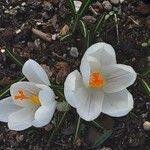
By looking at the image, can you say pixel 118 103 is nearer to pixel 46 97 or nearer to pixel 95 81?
pixel 95 81

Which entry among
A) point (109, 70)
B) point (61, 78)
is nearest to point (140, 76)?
point (109, 70)

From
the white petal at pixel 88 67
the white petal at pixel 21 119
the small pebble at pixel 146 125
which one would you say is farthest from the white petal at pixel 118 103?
the small pebble at pixel 146 125

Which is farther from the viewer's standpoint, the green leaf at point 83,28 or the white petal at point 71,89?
the green leaf at point 83,28

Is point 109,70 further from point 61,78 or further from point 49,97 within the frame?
point 61,78

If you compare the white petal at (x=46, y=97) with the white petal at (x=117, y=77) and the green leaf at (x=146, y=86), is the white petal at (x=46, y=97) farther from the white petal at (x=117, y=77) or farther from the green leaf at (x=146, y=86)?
the green leaf at (x=146, y=86)

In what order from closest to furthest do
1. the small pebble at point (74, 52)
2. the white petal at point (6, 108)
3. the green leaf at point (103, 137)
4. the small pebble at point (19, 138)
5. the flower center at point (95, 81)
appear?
1. the flower center at point (95, 81)
2. the white petal at point (6, 108)
3. the green leaf at point (103, 137)
4. the small pebble at point (19, 138)
5. the small pebble at point (74, 52)

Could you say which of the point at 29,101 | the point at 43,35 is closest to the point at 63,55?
the point at 43,35
